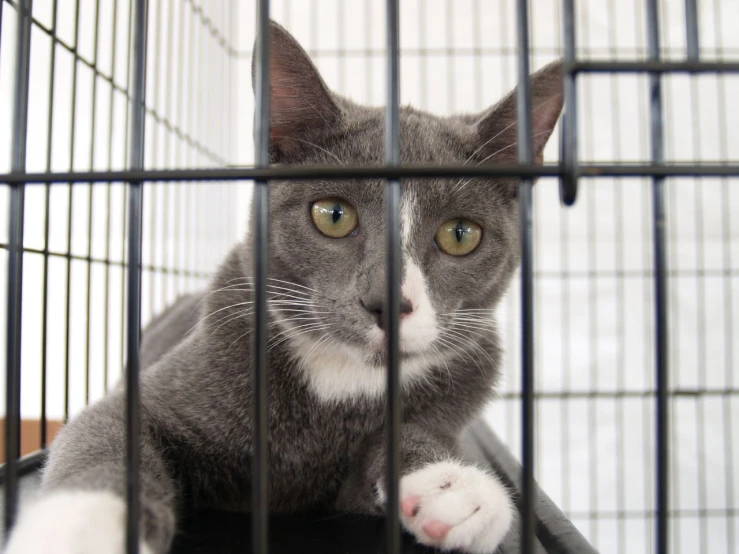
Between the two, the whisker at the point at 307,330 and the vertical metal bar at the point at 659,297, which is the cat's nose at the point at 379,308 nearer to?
the whisker at the point at 307,330

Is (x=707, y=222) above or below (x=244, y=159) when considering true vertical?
below

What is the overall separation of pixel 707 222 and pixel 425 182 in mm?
1515

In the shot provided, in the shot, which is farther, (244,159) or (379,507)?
(244,159)

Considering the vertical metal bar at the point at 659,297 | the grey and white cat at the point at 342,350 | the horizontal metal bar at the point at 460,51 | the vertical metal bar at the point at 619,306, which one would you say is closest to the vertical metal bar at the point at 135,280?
the grey and white cat at the point at 342,350

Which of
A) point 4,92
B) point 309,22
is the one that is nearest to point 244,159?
point 309,22

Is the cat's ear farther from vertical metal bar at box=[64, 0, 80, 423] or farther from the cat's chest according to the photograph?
vertical metal bar at box=[64, 0, 80, 423]

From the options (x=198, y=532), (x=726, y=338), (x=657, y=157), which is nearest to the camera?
(x=657, y=157)

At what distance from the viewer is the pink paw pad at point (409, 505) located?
2.13ft

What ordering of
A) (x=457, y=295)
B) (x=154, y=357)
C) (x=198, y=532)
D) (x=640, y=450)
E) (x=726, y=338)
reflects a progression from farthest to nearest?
(x=640, y=450)
(x=726, y=338)
(x=154, y=357)
(x=457, y=295)
(x=198, y=532)

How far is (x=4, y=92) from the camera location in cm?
89

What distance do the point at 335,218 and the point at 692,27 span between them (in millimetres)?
461

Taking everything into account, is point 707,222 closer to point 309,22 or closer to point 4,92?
point 309,22

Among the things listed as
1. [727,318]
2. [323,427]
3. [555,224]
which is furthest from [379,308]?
[727,318]

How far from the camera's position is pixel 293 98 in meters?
0.81
